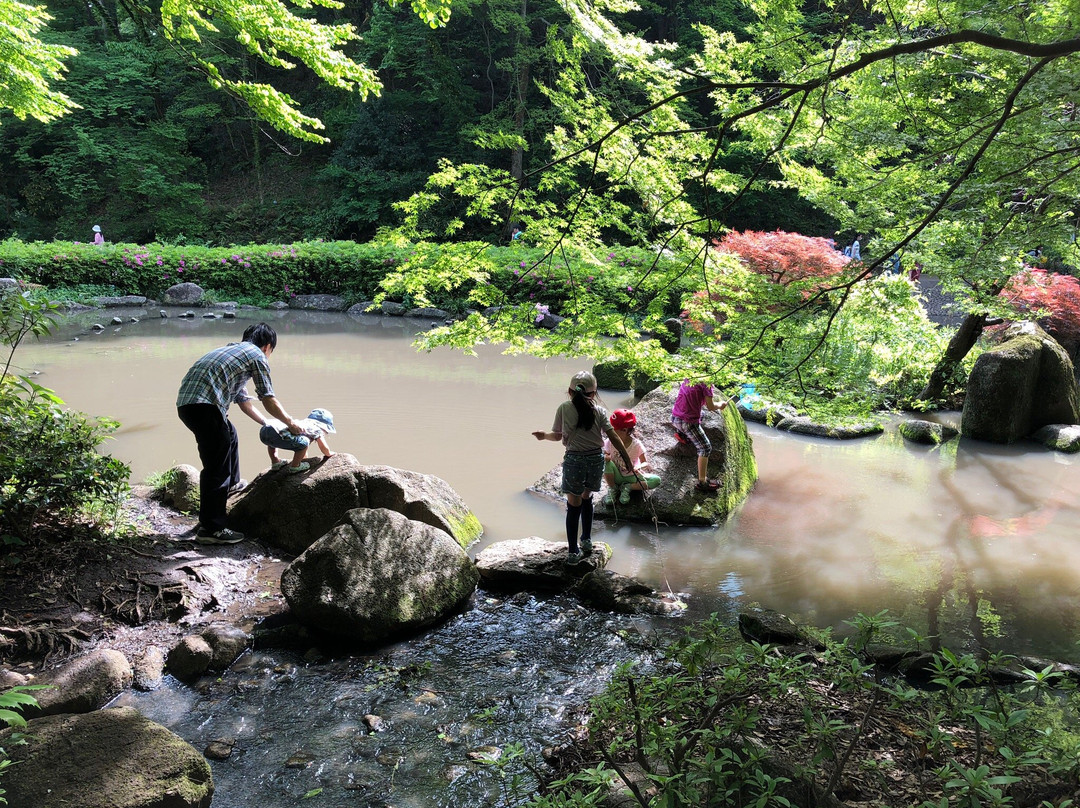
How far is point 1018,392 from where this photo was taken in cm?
925

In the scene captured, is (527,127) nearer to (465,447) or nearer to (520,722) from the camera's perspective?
(465,447)

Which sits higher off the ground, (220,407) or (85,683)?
(220,407)

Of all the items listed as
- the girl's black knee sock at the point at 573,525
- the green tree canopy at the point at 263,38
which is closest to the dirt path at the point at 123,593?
the girl's black knee sock at the point at 573,525

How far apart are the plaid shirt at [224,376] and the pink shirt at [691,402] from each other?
357 centimetres

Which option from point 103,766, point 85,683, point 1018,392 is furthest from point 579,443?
point 1018,392

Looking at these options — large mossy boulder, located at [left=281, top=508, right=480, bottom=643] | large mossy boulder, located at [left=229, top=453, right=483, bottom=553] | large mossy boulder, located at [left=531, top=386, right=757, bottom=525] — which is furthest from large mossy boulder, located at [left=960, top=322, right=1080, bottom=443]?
large mossy boulder, located at [left=281, top=508, right=480, bottom=643]

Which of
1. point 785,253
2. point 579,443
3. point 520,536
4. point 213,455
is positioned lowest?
point 520,536

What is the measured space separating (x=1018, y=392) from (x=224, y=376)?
371 inches

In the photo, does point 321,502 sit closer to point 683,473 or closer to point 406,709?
point 406,709

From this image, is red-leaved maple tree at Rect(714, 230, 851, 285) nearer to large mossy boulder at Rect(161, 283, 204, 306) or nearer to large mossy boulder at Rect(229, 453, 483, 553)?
large mossy boulder at Rect(229, 453, 483, 553)

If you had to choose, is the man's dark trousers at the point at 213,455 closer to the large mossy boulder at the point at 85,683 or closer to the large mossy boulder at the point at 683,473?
the large mossy boulder at the point at 85,683

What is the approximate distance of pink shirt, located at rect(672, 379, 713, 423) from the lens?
649cm

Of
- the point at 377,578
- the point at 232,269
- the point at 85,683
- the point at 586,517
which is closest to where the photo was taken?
the point at 85,683

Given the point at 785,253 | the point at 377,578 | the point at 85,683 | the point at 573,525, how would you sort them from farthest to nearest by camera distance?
the point at 785,253, the point at 573,525, the point at 377,578, the point at 85,683
